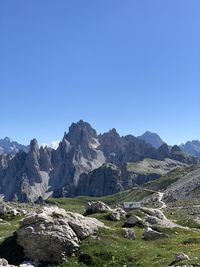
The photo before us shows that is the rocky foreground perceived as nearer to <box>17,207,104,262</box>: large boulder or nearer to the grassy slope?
<box>17,207,104,262</box>: large boulder

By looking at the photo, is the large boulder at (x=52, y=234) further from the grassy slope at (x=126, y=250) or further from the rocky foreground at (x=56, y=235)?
the grassy slope at (x=126, y=250)

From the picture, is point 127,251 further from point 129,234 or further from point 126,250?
point 129,234

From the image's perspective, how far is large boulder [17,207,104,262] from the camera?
144 ft

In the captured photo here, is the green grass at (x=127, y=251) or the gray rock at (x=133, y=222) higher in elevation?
the gray rock at (x=133, y=222)

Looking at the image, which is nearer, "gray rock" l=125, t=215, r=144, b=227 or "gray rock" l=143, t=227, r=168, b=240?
"gray rock" l=143, t=227, r=168, b=240

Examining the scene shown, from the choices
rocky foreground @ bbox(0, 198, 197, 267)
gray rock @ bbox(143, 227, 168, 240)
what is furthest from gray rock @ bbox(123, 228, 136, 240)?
gray rock @ bbox(143, 227, 168, 240)

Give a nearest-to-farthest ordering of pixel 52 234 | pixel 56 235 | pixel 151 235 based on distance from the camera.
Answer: pixel 56 235, pixel 52 234, pixel 151 235

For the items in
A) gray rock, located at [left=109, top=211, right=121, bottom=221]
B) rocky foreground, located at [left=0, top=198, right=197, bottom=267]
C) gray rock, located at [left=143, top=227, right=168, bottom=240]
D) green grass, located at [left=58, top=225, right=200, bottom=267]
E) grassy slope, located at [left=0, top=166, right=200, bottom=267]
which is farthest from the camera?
gray rock, located at [left=109, top=211, right=121, bottom=221]

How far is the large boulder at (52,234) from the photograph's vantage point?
4378 cm

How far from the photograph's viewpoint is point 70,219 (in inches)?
1885

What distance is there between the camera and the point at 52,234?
4444cm

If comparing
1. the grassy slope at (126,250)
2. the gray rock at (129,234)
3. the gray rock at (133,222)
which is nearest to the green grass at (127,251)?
the grassy slope at (126,250)

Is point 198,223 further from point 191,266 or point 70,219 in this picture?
point 191,266

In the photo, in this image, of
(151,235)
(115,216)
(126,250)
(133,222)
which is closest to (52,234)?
(126,250)
